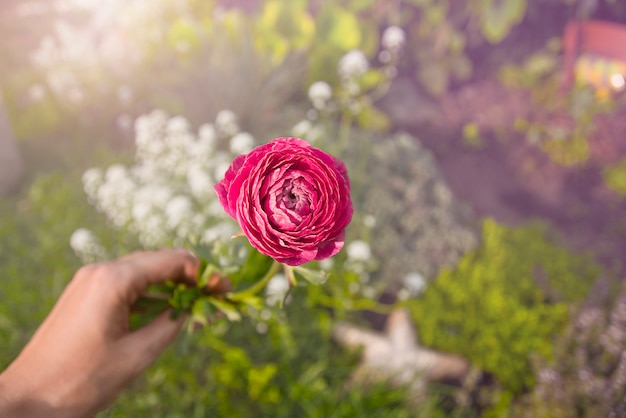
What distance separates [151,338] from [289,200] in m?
0.57

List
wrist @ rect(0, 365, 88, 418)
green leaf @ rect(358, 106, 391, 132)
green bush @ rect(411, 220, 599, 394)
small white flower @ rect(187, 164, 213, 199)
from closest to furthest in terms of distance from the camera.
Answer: wrist @ rect(0, 365, 88, 418), small white flower @ rect(187, 164, 213, 199), green bush @ rect(411, 220, 599, 394), green leaf @ rect(358, 106, 391, 132)

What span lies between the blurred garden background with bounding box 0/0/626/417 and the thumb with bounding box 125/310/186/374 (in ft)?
1.43

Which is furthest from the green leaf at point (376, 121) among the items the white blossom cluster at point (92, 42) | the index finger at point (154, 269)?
the index finger at point (154, 269)

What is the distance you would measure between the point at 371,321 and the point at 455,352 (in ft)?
1.25

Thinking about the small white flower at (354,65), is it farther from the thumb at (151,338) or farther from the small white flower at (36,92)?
the small white flower at (36,92)

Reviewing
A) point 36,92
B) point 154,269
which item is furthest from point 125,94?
point 154,269

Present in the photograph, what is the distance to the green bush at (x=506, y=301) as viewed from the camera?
70.9 inches

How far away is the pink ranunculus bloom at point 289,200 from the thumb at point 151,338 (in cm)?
51

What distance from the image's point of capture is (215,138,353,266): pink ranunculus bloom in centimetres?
53

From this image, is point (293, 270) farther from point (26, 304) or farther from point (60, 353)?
point (26, 304)

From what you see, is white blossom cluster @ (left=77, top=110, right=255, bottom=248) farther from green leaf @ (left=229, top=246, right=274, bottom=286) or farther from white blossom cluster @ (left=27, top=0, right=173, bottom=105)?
white blossom cluster @ (left=27, top=0, right=173, bottom=105)

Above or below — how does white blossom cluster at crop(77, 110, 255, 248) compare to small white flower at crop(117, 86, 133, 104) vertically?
below

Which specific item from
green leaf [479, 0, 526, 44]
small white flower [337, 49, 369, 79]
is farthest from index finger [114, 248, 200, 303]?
green leaf [479, 0, 526, 44]

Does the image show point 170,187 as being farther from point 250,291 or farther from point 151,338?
point 250,291
